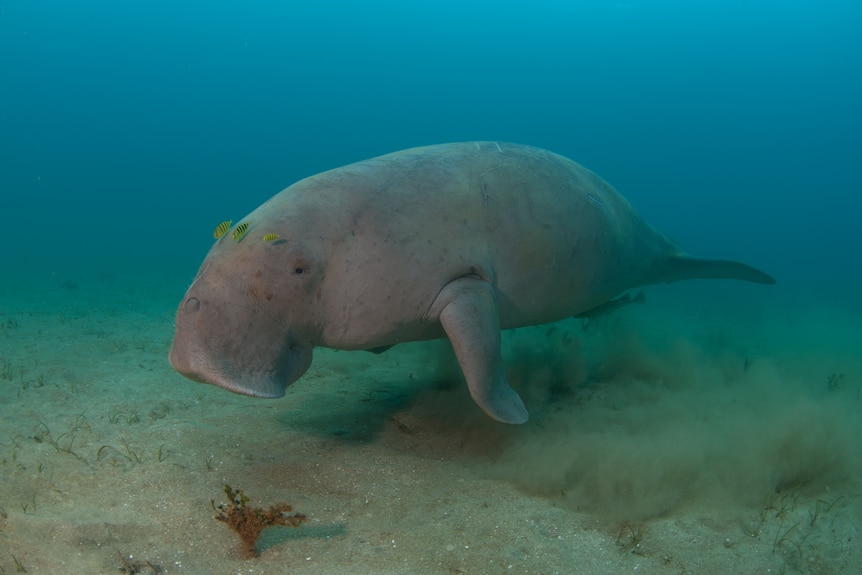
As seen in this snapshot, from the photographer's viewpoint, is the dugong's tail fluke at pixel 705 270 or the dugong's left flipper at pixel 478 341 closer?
the dugong's left flipper at pixel 478 341

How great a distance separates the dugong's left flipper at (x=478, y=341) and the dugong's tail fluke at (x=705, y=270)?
328cm

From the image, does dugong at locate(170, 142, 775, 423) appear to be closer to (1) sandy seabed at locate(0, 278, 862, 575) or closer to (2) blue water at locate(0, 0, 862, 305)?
(1) sandy seabed at locate(0, 278, 862, 575)

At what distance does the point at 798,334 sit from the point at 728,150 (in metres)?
92.1

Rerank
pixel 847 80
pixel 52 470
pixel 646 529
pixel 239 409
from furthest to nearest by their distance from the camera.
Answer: pixel 847 80
pixel 239 409
pixel 52 470
pixel 646 529

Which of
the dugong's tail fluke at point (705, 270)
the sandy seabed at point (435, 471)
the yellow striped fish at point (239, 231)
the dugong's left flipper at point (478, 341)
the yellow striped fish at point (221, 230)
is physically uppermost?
the yellow striped fish at point (239, 231)

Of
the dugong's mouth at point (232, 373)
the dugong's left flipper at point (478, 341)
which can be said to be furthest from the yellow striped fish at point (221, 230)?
the dugong's left flipper at point (478, 341)

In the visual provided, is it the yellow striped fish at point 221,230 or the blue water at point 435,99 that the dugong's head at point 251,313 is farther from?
the blue water at point 435,99

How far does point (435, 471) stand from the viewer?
3.60 metres

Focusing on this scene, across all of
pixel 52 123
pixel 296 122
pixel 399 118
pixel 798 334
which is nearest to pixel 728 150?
pixel 399 118

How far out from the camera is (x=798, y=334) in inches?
524

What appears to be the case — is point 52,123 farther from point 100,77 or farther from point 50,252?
point 50,252

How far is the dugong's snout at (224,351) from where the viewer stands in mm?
2506

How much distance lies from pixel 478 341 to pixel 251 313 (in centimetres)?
129

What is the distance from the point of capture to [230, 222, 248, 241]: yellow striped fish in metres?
2.91
